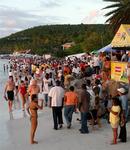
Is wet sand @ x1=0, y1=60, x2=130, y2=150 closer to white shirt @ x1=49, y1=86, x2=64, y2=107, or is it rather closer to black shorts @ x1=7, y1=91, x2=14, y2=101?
white shirt @ x1=49, y1=86, x2=64, y2=107

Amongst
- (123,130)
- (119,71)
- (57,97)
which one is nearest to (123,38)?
(119,71)

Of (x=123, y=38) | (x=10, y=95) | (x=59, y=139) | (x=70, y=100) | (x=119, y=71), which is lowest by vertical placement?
(x=59, y=139)

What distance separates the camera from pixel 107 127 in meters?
14.3

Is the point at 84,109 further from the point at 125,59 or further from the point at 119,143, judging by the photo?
the point at 125,59

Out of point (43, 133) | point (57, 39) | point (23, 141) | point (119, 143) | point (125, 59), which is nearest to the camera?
point (119, 143)

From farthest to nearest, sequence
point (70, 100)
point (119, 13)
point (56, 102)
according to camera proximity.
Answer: point (119, 13) → point (56, 102) → point (70, 100)

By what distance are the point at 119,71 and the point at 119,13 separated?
1509 cm

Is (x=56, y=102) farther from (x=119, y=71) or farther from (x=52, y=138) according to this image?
(x=119, y=71)

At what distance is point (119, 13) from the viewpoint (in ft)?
104

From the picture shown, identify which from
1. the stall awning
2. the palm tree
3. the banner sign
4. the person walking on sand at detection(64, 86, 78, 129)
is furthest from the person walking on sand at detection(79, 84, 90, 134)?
the palm tree

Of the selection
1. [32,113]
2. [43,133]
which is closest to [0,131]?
[43,133]

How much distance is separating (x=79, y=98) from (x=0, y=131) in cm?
317

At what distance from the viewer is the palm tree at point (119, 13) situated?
30406 mm

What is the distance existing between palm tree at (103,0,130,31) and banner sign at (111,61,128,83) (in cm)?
1295
